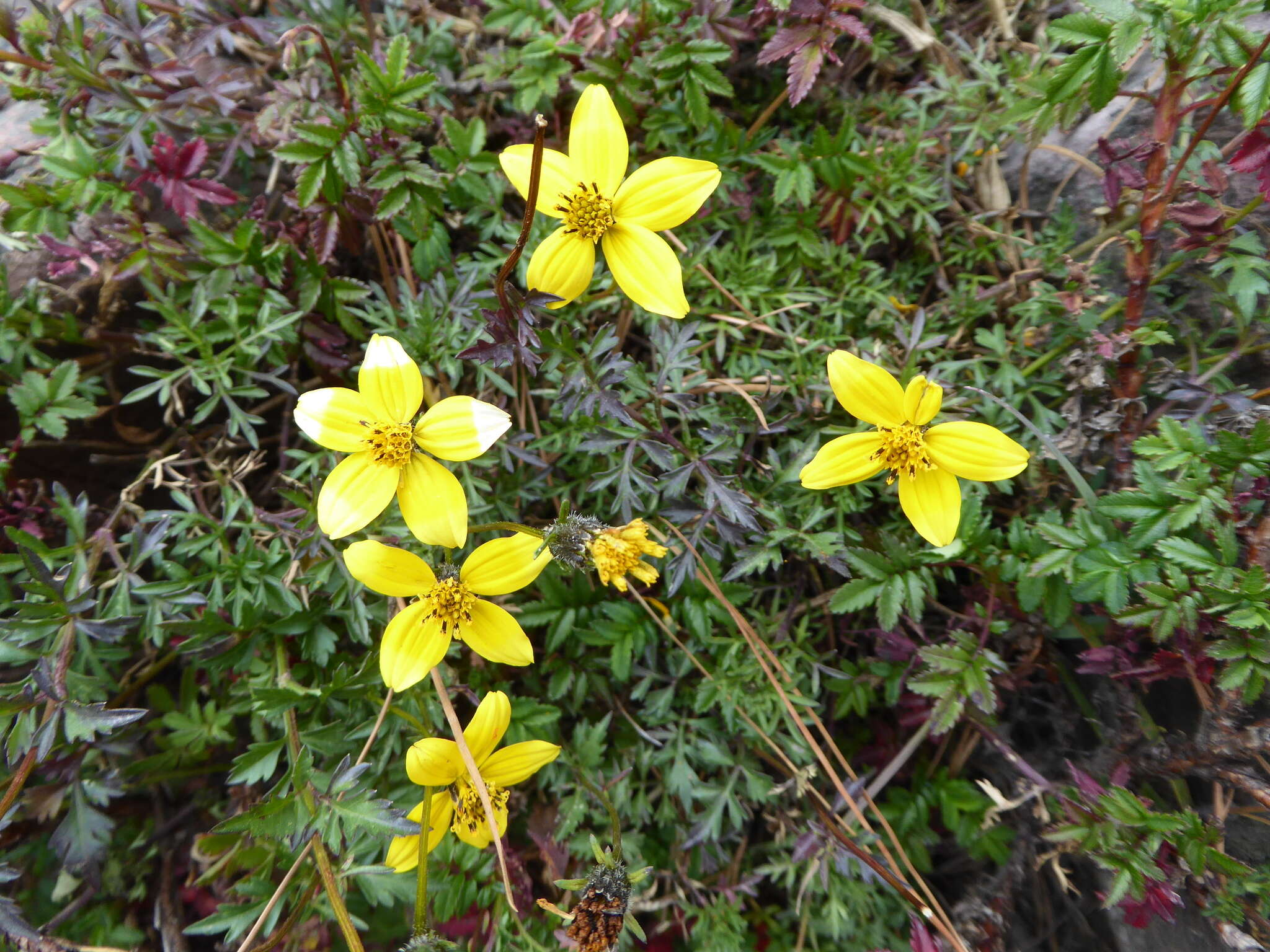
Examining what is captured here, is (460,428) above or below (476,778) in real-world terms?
above

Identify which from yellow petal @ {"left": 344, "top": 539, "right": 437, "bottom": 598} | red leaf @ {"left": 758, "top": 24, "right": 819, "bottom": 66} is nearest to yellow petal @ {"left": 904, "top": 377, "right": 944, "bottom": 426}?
red leaf @ {"left": 758, "top": 24, "right": 819, "bottom": 66}

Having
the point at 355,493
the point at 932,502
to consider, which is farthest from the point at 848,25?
the point at 355,493

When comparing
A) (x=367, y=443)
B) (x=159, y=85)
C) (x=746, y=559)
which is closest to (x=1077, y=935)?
(x=746, y=559)

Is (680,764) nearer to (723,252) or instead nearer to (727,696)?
(727,696)

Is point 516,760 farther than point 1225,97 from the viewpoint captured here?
Yes

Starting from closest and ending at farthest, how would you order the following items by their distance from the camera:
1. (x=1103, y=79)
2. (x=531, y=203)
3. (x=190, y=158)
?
1. (x=531, y=203)
2. (x=1103, y=79)
3. (x=190, y=158)

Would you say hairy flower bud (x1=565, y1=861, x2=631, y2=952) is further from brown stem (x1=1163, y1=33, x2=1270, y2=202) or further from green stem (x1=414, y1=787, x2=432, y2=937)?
brown stem (x1=1163, y1=33, x2=1270, y2=202)

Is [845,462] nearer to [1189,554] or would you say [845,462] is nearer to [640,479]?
[640,479]
